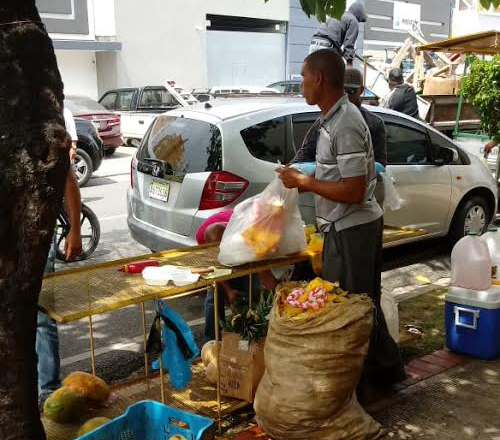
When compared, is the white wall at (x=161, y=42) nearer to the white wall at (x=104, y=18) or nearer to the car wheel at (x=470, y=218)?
the white wall at (x=104, y=18)

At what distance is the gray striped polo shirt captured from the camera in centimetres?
334

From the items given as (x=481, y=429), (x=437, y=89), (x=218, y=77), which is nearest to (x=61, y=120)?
(x=481, y=429)

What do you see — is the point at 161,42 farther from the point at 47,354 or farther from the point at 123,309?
the point at 47,354

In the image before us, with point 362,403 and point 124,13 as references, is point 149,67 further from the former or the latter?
point 362,403

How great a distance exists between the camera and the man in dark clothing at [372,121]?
5219 millimetres

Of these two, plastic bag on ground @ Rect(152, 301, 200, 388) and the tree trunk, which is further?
plastic bag on ground @ Rect(152, 301, 200, 388)

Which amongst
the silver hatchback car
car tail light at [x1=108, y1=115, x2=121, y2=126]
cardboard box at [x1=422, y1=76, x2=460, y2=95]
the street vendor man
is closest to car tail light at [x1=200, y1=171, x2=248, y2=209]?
the silver hatchback car

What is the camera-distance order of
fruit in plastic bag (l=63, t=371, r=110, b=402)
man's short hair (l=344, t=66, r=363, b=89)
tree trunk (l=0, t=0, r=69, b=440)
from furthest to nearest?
man's short hair (l=344, t=66, r=363, b=89) → fruit in plastic bag (l=63, t=371, r=110, b=402) → tree trunk (l=0, t=0, r=69, b=440)

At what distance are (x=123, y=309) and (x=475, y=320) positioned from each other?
125 inches

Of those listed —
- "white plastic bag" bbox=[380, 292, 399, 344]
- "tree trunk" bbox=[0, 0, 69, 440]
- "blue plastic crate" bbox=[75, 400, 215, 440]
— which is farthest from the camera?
"white plastic bag" bbox=[380, 292, 399, 344]

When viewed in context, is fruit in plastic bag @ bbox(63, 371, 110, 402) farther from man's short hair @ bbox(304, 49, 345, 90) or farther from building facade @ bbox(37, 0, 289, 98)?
building facade @ bbox(37, 0, 289, 98)

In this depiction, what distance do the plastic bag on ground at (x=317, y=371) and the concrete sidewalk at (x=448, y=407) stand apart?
0.42m

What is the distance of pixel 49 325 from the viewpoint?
3.80 meters

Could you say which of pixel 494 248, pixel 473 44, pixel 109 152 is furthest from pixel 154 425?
pixel 109 152
